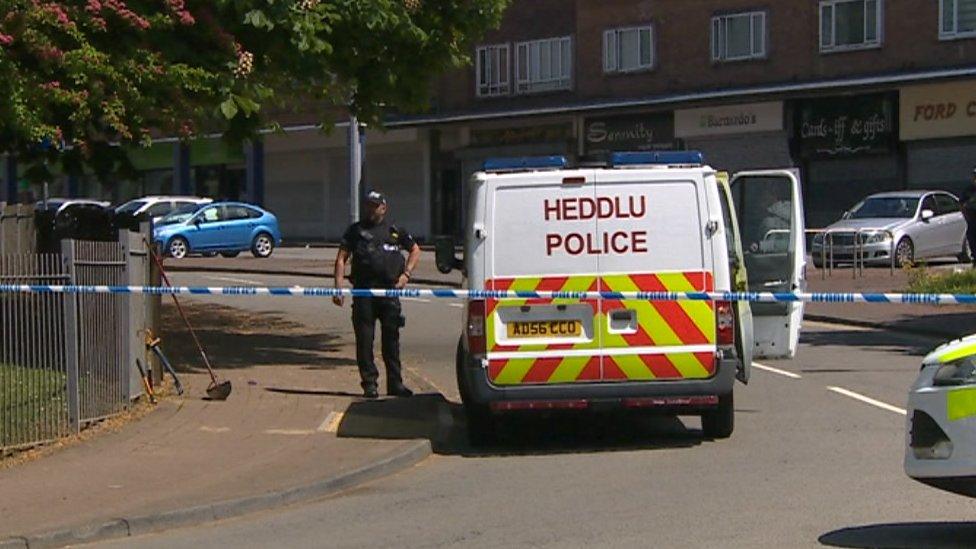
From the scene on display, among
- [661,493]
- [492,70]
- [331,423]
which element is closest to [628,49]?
[492,70]

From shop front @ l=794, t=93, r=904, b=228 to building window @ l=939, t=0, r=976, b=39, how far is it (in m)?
2.14

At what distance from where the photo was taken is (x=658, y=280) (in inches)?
442

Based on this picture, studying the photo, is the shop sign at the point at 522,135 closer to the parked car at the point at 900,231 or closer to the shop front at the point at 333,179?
the shop front at the point at 333,179

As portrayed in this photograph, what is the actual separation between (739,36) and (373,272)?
3000cm

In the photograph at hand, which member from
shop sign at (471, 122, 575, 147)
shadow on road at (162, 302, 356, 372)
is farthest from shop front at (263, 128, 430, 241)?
shadow on road at (162, 302, 356, 372)

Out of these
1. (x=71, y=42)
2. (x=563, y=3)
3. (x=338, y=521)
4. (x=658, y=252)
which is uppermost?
(x=563, y=3)

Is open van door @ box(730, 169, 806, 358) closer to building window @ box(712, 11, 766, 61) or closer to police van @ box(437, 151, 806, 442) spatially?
police van @ box(437, 151, 806, 442)

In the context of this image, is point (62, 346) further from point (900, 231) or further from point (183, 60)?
point (900, 231)

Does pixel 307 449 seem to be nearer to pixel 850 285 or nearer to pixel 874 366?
pixel 874 366

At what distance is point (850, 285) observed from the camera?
26.8 metres

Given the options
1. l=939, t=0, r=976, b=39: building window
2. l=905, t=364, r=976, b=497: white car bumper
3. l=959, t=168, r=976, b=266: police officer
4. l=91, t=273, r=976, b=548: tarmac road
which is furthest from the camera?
l=939, t=0, r=976, b=39: building window

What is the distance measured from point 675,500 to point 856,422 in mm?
3612

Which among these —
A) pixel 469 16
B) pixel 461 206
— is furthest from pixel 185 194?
pixel 469 16

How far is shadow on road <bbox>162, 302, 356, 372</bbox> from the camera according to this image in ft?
55.9
